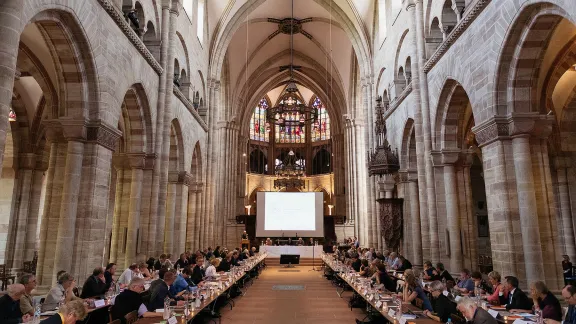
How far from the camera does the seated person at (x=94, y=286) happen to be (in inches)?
286

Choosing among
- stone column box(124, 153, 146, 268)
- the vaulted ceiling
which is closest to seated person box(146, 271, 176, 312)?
stone column box(124, 153, 146, 268)

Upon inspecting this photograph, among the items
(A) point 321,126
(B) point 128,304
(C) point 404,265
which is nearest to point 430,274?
(C) point 404,265

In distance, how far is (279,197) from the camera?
2519cm

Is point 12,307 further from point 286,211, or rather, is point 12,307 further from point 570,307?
point 286,211

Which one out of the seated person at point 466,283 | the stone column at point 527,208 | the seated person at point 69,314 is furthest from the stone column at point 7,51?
the stone column at point 527,208

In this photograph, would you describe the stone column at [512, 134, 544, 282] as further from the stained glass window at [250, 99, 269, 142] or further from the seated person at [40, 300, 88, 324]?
the stained glass window at [250, 99, 269, 142]

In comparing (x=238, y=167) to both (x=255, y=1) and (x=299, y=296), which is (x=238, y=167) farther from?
(x=299, y=296)

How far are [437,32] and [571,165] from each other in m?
7.58

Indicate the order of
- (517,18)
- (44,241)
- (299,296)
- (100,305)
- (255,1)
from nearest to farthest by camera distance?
(100,305) → (517,18) → (44,241) → (299,296) → (255,1)

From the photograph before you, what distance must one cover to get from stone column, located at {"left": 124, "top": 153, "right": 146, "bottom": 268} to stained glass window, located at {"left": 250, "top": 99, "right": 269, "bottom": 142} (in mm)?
29684

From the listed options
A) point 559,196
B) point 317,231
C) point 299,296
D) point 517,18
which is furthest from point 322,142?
point 517,18

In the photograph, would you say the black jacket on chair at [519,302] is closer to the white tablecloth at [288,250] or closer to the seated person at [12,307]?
the seated person at [12,307]

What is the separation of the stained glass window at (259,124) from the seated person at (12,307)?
37072mm

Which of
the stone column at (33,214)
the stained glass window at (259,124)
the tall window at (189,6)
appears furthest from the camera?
the stained glass window at (259,124)
